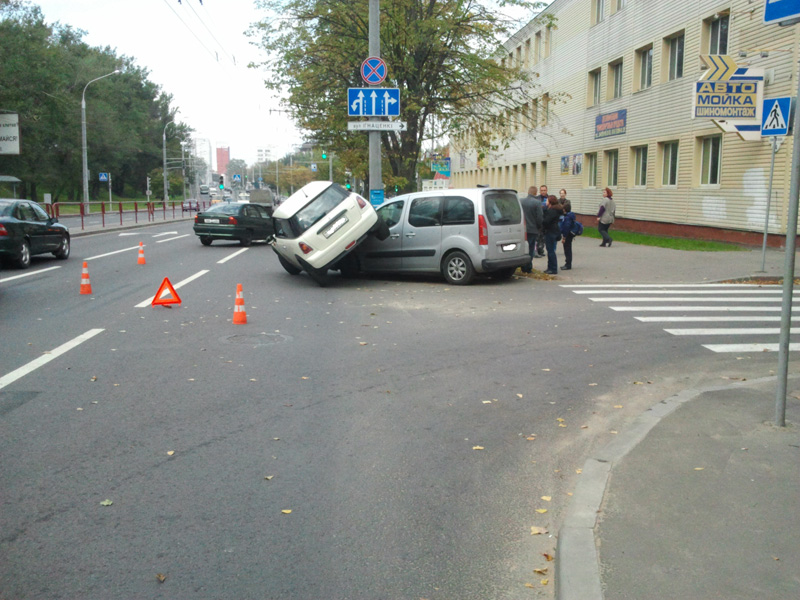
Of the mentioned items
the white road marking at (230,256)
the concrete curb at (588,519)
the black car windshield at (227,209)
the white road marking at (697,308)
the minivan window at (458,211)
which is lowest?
the white road marking at (230,256)

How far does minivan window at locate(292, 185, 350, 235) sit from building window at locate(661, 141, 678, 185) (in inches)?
690

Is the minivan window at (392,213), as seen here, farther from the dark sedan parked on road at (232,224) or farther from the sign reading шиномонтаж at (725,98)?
the dark sedan parked on road at (232,224)

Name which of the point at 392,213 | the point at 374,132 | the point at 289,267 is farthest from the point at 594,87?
the point at 289,267

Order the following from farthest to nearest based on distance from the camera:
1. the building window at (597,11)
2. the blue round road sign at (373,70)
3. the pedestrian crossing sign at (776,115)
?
the building window at (597,11) → the blue round road sign at (373,70) → the pedestrian crossing sign at (776,115)

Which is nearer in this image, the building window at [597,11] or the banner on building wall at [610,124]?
the banner on building wall at [610,124]

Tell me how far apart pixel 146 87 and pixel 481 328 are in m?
104

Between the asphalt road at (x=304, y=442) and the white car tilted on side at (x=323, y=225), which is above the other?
the white car tilted on side at (x=323, y=225)

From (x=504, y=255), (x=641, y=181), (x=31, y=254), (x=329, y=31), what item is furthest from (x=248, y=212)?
(x=641, y=181)

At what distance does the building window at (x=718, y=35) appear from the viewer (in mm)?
25453

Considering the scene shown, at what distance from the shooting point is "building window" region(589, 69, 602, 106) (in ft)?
123

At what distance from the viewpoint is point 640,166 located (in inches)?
1275

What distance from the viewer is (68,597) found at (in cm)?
342

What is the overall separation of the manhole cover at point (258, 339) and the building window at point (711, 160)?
782 inches

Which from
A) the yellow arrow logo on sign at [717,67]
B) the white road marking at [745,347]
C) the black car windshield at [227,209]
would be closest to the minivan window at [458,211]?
the white road marking at [745,347]
